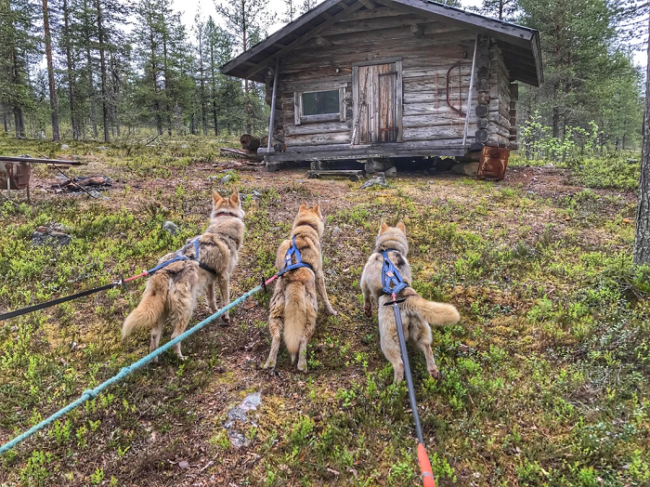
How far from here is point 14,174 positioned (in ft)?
28.1

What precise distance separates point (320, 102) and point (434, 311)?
44.0ft

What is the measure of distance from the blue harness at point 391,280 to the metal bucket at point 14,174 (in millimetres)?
9326

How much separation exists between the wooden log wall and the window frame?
115 mm

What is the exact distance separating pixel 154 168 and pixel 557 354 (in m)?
13.9

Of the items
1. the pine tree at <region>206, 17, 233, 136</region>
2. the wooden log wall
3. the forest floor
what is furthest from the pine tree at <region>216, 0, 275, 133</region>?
the forest floor

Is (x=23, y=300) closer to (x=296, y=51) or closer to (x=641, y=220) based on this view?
(x=641, y=220)

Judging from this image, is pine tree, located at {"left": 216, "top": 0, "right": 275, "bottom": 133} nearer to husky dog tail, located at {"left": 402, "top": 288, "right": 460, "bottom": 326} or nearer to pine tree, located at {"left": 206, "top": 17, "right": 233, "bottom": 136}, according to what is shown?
pine tree, located at {"left": 206, "top": 17, "right": 233, "bottom": 136}

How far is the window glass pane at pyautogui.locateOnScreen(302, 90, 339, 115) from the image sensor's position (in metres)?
14.8

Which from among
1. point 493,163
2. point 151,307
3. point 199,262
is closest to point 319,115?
point 493,163

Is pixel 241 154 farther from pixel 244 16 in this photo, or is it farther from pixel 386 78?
pixel 244 16

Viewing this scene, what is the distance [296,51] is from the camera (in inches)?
581

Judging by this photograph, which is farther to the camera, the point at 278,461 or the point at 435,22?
the point at 435,22

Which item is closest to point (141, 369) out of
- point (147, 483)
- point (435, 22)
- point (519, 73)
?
point (147, 483)

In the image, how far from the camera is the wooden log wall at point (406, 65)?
1284 cm
